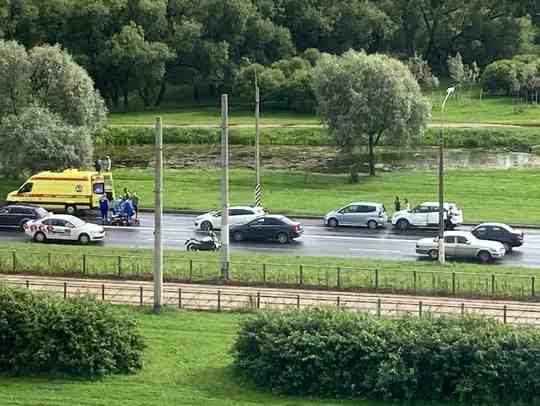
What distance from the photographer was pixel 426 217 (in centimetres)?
5241

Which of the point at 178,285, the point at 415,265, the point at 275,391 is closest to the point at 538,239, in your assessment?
the point at 415,265

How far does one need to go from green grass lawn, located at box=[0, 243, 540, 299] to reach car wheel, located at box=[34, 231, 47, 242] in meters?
4.08

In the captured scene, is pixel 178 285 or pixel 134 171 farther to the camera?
pixel 134 171

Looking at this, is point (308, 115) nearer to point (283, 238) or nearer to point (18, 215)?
point (18, 215)

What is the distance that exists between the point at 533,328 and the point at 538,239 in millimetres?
20919

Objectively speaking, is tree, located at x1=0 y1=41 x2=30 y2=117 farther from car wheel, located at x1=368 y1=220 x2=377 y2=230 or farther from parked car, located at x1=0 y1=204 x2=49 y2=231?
car wheel, located at x1=368 y1=220 x2=377 y2=230

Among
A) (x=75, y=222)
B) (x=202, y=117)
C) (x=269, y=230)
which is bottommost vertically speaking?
(x=269, y=230)

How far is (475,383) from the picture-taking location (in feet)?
91.7

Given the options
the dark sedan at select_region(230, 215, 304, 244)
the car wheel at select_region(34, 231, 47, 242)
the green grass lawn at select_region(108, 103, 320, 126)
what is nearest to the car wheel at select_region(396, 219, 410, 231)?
the dark sedan at select_region(230, 215, 304, 244)

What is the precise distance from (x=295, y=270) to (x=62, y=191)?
20.0 metres

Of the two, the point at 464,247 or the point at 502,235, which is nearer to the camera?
the point at 464,247

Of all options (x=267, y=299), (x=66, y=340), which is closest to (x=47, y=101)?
(x=267, y=299)

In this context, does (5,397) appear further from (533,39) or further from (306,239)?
(533,39)

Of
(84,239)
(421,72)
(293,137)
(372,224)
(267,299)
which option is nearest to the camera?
(267,299)
